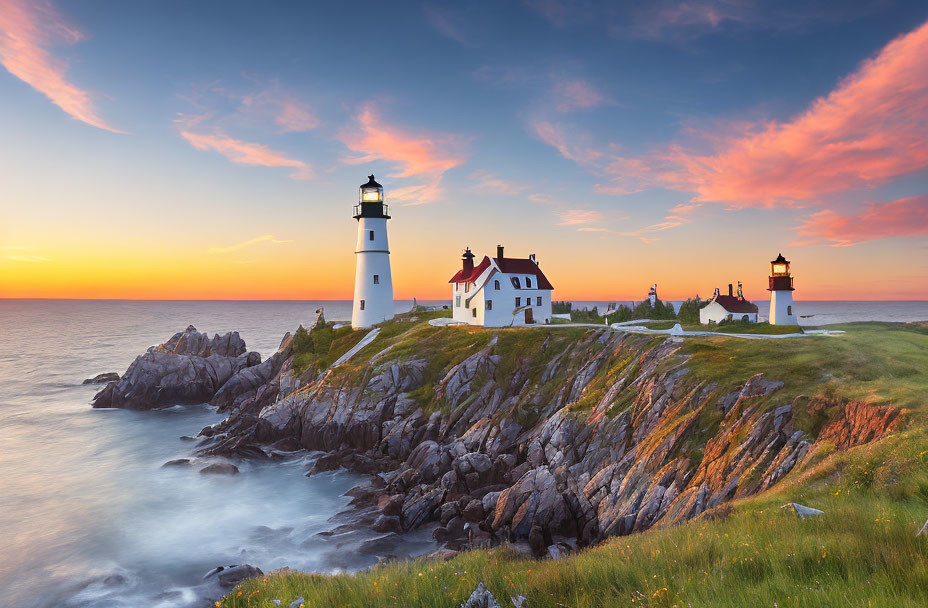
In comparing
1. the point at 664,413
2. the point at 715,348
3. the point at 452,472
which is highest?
the point at 715,348

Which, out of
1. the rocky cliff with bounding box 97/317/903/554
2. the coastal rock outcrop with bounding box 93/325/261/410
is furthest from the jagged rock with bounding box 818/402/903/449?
the coastal rock outcrop with bounding box 93/325/261/410

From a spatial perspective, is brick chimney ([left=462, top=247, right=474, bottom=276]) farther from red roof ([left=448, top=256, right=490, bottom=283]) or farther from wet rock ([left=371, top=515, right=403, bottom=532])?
wet rock ([left=371, top=515, right=403, bottom=532])

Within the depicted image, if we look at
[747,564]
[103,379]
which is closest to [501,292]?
[747,564]

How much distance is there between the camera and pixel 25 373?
78875mm

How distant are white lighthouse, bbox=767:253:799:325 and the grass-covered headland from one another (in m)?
31.9

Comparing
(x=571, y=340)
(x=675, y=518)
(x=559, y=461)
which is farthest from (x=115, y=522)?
(x=571, y=340)

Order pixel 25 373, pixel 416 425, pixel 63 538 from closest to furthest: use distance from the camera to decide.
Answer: pixel 63 538
pixel 416 425
pixel 25 373

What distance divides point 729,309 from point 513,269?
26.1 metres

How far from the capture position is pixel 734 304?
188 feet

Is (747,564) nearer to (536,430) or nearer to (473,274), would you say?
(536,430)

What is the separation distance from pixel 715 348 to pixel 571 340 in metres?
13.3

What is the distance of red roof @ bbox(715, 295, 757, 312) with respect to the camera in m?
56.7

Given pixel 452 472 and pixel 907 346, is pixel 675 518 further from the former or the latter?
pixel 907 346

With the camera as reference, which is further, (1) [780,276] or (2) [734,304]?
(2) [734,304]
